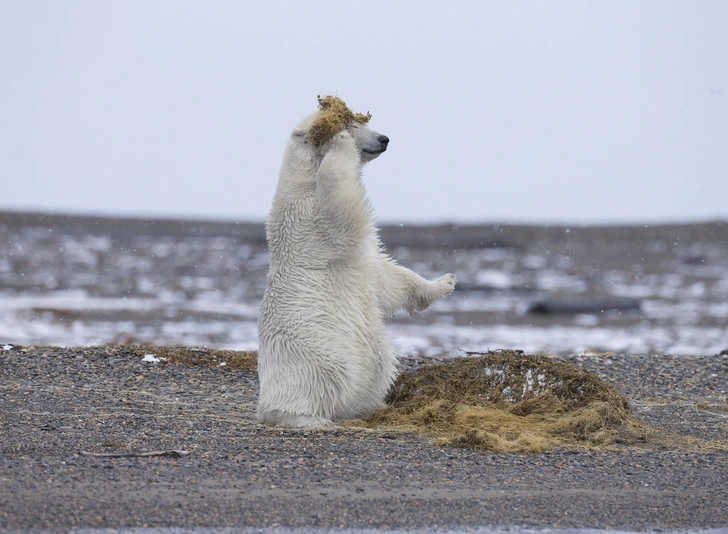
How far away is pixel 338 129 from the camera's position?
603 cm

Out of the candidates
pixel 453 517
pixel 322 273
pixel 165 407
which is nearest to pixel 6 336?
pixel 165 407

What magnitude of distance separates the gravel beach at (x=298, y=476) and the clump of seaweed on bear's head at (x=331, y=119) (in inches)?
76.1

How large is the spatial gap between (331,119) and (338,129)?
0.08m

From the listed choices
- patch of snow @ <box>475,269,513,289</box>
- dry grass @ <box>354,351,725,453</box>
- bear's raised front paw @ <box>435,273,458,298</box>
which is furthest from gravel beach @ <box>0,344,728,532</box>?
patch of snow @ <box>475,269,513,289</box>

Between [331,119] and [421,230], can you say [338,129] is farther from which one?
[421,230]

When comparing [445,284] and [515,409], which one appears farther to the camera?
[445,284]

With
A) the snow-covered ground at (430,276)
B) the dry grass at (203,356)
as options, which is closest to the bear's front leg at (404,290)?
the snow-covered ground at (430,276)

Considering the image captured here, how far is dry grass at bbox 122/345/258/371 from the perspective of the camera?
27.9 feet

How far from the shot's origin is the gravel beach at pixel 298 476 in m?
3.99

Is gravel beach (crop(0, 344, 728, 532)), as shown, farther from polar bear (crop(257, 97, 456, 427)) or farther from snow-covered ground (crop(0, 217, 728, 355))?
snow-covered ground (crop(0, 217, 728, 355))

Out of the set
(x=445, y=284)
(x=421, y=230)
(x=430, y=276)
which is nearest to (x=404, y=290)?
(x=445, y=284)

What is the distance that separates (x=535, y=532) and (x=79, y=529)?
1.91m

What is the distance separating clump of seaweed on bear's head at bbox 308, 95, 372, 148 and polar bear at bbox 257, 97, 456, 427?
19mm

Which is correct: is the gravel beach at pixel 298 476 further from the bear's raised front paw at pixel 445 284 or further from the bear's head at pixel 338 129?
the bear's head at pixel 338 129
